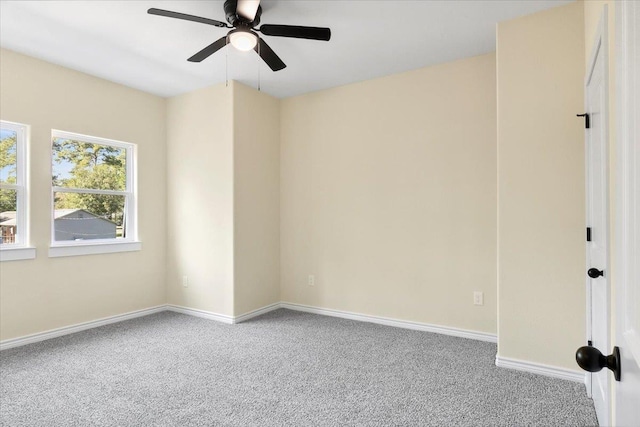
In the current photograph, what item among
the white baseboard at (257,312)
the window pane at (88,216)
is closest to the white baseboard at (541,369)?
the white baseboard at (257,312)

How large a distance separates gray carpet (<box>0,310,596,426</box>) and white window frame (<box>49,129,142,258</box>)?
2.86 ft

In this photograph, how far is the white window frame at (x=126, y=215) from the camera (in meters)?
3.54

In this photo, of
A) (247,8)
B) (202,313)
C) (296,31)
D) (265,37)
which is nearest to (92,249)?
(202,313)

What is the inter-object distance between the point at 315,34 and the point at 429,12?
97 centimetres

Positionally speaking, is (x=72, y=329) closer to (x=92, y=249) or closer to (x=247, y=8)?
A: (x=92, y=249)

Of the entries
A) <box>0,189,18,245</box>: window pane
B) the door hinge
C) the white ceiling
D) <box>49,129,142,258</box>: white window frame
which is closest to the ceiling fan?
the white ceiling

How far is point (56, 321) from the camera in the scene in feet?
11.4

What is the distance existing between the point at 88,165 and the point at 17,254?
→ 1.15 m

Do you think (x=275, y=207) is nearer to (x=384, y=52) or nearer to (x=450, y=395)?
(x=384, y=52)

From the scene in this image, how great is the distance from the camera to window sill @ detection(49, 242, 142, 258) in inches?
137

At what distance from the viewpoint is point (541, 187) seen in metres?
2.55

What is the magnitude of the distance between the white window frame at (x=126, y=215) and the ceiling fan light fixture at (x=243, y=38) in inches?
94.6

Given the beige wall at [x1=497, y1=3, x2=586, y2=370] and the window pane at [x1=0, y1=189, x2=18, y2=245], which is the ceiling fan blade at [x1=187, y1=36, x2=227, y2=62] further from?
the window pane at [x1=0, y1=189, x2=18, y2=245]

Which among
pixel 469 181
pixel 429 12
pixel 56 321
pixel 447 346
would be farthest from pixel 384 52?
pixel 56 321
